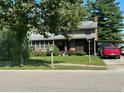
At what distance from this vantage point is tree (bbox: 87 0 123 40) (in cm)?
7244

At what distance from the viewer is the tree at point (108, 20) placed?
72438 mm

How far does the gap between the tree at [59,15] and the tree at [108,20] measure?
4539 centimetres

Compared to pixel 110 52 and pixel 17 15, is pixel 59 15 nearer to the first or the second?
pixel 17 15

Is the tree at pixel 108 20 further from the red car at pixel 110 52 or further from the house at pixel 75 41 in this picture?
the red car at pixel 110 52

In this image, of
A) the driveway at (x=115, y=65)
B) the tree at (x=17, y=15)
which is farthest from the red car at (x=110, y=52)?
the tree at (x=17, y=15)

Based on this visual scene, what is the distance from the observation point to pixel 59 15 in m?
25.5

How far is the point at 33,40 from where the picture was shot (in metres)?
55.4

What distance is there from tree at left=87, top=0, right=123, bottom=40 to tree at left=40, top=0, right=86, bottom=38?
45393 millimetres

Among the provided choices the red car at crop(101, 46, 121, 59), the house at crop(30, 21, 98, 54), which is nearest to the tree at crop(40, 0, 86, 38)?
the red car at crop(101, 46, 121, 59)

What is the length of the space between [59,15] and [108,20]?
160 ft

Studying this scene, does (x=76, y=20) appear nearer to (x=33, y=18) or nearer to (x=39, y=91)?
(x=33, y=18)

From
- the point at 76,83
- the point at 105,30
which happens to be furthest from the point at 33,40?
the point at 76,83

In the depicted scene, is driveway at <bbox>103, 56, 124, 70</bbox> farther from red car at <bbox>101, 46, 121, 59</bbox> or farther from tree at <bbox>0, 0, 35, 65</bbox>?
red car at <bbox>101, 46, 121, 59</bbox>

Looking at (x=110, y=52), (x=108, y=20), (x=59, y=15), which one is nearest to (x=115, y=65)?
Result: (x=59, y=15)
